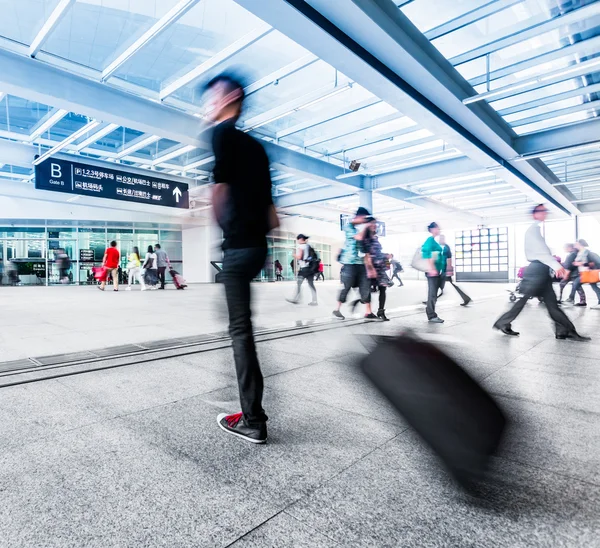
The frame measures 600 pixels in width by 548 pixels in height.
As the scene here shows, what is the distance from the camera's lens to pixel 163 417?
7.61 feet

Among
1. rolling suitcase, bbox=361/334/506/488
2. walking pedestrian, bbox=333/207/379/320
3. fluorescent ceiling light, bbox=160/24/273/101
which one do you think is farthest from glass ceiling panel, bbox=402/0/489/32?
rolling suitcase, bbox=361/334/506/488

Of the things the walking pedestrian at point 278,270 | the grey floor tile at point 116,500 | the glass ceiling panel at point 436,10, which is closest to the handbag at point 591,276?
the glass ceiling panel at point 436,10

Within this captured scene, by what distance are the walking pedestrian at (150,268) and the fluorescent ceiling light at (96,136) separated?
375 cm

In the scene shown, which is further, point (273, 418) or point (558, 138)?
point (558, 138)

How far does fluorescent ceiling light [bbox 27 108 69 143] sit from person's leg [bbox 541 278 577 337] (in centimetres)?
1042

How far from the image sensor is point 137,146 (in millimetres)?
12602

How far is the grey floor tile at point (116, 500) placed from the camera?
1.31 m

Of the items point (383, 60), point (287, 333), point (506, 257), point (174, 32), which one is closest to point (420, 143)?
point (383, 60)

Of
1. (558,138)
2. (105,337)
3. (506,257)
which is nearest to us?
(105,337)

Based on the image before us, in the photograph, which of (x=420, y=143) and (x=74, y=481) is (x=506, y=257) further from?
(x=74, y=481)

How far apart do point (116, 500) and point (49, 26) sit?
24.7ft

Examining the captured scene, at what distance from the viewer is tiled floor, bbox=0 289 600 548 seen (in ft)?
4.36

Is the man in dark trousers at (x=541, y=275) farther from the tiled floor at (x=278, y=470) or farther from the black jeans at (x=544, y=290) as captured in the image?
the tiled floor at (x=278, y=470)

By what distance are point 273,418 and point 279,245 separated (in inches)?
1072
